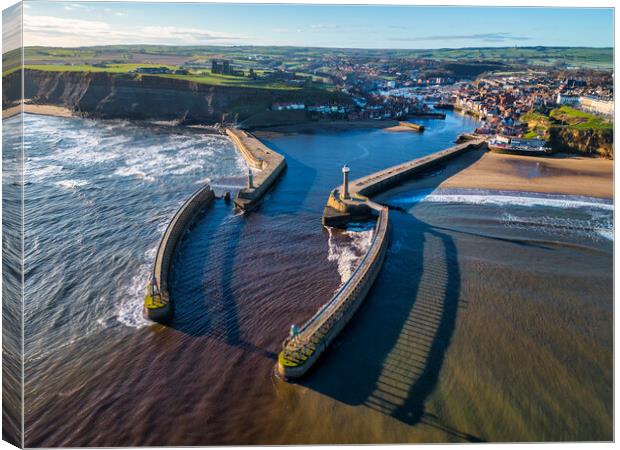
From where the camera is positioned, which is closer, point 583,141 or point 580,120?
point 583,141

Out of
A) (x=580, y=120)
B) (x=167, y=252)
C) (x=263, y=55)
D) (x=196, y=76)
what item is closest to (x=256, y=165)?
(x=167, y=252)

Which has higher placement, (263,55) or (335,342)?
(263,55)

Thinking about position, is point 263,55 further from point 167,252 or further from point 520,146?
point 167,252

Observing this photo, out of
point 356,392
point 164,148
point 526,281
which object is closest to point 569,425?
point 356,392

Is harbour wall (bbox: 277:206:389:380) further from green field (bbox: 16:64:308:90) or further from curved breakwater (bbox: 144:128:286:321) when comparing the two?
green field (bbox: 16:64:308:90)

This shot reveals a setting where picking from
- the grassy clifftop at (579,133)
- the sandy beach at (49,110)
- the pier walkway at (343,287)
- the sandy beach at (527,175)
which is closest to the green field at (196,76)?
the sandy beach at (49,110)
